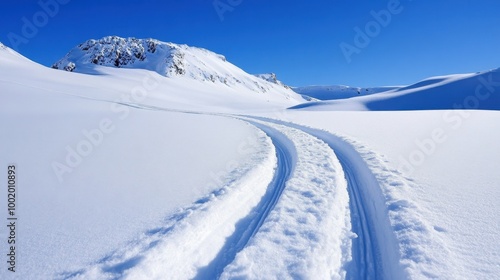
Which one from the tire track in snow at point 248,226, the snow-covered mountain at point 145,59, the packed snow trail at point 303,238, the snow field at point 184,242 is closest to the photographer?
the snow field at point 184,242

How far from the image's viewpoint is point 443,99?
185ft

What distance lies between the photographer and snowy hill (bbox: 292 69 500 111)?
54.9 m

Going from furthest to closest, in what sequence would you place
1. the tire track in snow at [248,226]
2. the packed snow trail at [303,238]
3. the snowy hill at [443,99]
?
the snowy hill at [443,99] → the tire track in snow at [248,226] → the packed snow trail at [303,238]

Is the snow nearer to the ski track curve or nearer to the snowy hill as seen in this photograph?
the ski track curve

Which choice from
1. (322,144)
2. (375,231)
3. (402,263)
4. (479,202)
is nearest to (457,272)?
(402,263)

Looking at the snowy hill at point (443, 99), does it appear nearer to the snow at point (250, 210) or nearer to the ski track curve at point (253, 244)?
the snow at point (250, 210)

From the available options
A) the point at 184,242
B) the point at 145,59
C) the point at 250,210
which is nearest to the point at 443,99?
the point at 250,210

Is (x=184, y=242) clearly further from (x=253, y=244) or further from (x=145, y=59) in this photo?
(x=145, y=59)

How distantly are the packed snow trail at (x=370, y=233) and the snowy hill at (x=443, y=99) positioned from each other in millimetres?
48166

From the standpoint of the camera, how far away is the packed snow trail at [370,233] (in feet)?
12.3

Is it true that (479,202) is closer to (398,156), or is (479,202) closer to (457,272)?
(457,272)

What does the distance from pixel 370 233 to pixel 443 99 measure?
211 ft

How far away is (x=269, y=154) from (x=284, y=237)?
5.16 metres

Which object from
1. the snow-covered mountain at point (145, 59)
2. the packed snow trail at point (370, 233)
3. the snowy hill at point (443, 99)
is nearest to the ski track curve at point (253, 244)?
the packed snow trail at point (370, 233)
